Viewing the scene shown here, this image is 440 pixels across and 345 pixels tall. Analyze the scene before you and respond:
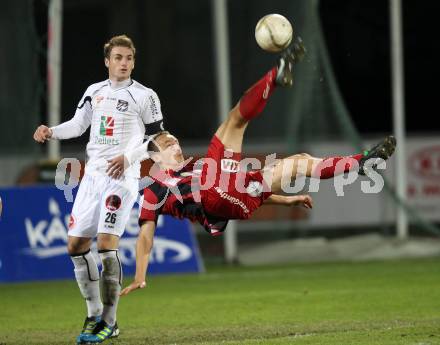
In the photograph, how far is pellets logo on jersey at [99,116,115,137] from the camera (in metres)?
9.43

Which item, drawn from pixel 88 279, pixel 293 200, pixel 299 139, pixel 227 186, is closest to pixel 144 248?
pixel 88 279

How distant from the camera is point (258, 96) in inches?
344

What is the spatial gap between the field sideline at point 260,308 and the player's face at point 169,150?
5.04 feet

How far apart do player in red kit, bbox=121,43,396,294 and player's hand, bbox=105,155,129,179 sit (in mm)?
376

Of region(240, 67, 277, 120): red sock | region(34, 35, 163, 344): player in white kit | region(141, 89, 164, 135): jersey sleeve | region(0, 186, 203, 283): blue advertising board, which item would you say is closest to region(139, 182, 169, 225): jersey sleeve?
region(34, 35, 163, 344): player in white kit

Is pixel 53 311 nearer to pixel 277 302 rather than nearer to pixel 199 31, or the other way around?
pixel 277 302

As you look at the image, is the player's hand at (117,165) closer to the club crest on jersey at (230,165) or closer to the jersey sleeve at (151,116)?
the jersey sleeve at (151,116)

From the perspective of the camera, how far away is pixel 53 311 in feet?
38.2

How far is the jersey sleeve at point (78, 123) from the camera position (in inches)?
378

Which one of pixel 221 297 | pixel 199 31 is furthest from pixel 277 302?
pixel 199 31

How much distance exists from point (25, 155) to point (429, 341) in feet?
30.1

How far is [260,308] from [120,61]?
3319 millimetres

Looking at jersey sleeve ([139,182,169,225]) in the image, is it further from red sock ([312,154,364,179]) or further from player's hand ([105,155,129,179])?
red sock ([312,154,364,179])

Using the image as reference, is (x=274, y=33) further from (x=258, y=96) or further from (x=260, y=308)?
(x=260, y=308)
